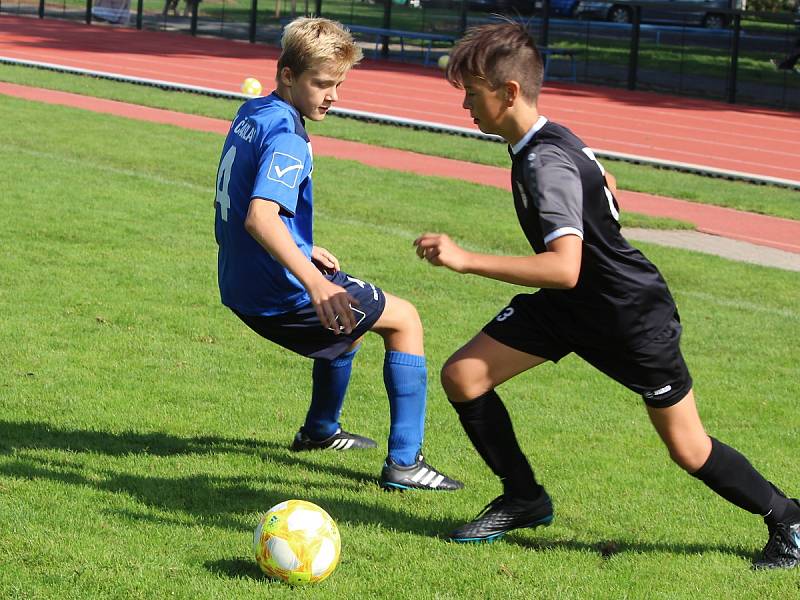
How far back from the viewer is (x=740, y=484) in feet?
14.5

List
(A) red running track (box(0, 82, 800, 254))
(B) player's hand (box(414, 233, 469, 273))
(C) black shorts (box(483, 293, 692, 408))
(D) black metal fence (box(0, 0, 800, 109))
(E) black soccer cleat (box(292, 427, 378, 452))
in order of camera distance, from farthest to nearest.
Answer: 1. (D) black metal fence (box(0, 0, 800, 109))
2. (A) red running track (box(0, 82, 800, 254))
3. (E) black soccer cleat (box(292, 427, 378, 452))
4. (C) black shorts (box(483, 293, 692, 408))
5. (B) player's hand (box(414, 233, 469, 273))

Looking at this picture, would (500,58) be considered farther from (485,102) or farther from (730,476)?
(730,476)

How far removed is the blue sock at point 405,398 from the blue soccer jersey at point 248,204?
21.7 inches

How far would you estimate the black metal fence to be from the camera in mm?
27844

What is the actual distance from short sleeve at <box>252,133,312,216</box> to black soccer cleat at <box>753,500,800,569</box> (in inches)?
83.9

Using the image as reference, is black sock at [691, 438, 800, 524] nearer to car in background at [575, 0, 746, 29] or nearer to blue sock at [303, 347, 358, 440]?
blue sock at [303, 347, 358, 440]

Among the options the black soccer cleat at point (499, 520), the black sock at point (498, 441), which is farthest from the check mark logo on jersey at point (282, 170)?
the black soccer cleat at point (499, 520)

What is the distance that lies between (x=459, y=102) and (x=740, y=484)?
819 inches

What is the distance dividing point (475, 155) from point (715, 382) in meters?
10.1

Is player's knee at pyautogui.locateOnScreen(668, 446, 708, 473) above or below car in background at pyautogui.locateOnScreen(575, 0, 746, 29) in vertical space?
below

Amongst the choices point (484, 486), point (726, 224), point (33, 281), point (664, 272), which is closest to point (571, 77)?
point (726, 224)

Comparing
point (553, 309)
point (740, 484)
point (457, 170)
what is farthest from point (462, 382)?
point (457, 170)

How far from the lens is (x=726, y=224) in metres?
13.1

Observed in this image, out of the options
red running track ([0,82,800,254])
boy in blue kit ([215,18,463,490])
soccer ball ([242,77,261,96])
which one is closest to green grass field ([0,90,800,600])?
boy in blue kit ([215,18,463,490])
